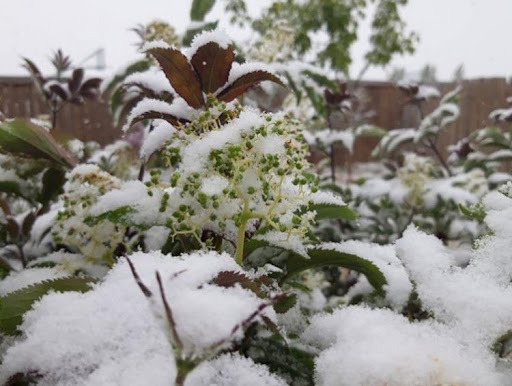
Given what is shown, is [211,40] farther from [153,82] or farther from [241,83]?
[153,82]

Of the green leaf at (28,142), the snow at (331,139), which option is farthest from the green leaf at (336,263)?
the snow at (331,139)

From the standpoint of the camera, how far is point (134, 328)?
584 mm

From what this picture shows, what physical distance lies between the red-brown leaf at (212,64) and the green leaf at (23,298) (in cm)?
35

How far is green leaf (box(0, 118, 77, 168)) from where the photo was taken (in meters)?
0.96

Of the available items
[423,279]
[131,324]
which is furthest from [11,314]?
[423,279]

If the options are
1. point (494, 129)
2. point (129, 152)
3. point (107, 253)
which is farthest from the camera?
point (494, 129)

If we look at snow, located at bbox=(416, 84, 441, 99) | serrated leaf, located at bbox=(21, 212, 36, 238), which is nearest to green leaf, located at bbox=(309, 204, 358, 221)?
serrated leaf, located at bbox=(21, 212, 36, 238)

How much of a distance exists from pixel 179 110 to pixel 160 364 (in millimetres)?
447

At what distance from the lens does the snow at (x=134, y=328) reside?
502mm

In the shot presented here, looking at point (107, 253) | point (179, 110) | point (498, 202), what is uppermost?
point (179, 110)

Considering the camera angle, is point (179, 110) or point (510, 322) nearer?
point (510, 322)

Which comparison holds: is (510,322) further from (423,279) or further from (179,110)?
(179,110)

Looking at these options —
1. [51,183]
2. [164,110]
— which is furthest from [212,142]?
[51,183]

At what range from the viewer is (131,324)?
1.92 ft
